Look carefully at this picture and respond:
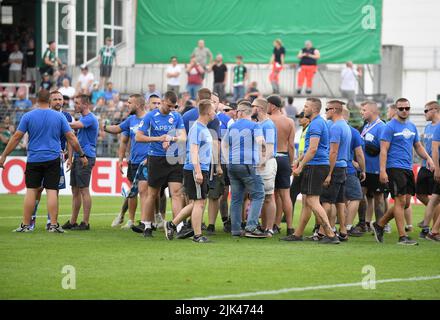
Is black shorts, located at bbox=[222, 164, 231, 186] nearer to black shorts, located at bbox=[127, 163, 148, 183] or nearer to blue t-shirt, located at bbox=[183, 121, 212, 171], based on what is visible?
black shorts, located at bbox=[127, 163, 148, 183]

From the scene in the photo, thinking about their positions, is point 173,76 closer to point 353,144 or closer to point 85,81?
point 85,81

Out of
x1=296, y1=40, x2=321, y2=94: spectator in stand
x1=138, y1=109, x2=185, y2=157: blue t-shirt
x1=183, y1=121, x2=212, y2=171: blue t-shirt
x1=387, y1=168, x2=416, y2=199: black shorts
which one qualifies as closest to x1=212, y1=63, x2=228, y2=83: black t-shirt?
x1=296, y1=40, x2=321, y2=94: spectator in stand

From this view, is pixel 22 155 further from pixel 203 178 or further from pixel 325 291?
pixel 325 291

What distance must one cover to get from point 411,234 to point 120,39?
23825 mm

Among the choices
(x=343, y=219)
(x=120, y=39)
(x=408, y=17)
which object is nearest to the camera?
(x=343, y=219)

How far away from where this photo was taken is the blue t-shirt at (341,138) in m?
14.6

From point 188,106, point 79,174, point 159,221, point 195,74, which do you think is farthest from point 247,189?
point 195,74

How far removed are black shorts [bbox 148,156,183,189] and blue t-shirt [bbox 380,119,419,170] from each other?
3.17 m

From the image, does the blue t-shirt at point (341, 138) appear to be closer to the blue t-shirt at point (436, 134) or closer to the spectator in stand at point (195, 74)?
the blue t-shirt at point (436, 134)

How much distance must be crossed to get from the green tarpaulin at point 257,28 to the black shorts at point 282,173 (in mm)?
18839

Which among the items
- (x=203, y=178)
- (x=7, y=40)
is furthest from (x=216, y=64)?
(x=203, y=178)

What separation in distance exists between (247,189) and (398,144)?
2471 millimetres

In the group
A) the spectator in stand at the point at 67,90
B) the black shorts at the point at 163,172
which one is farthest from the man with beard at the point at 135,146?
the spectator in stand at the point at 67,90

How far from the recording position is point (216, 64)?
31531 mm
